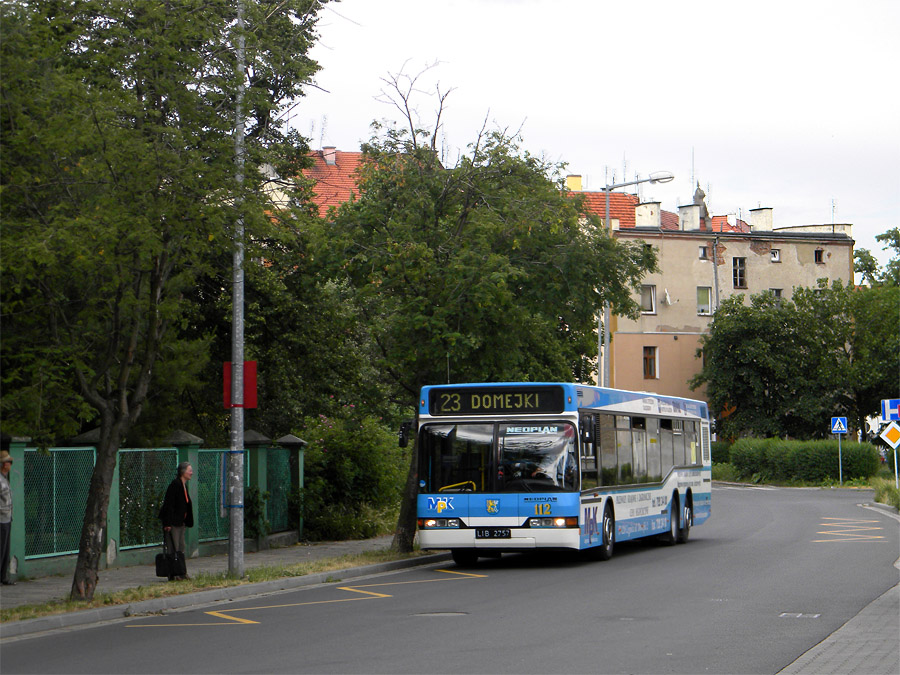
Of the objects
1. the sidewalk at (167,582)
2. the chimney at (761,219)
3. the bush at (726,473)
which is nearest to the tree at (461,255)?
the sidewalk at (167,582)

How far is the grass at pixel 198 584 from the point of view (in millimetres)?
13047

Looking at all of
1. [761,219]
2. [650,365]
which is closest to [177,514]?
[650,365]

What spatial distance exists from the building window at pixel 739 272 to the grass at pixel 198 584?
53.7 m

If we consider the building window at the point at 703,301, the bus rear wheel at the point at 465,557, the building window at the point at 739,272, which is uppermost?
the building window at the point at 739,272

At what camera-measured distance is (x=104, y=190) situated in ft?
43.2

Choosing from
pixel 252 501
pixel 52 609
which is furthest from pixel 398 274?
pixel 52 609

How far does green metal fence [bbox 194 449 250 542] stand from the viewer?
2108 cm

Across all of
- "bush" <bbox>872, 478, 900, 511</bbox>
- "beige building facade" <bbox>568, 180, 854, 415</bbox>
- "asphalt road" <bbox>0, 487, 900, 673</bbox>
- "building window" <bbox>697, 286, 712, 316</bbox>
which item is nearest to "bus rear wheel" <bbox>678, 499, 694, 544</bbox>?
"asphalt road" <bbox>0, 487, 900, 673</bbox>

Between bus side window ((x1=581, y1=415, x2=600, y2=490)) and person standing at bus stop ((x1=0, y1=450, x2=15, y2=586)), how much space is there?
27.2ft

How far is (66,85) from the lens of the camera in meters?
12.6

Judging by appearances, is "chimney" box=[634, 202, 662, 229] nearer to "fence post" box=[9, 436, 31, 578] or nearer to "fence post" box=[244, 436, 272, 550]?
"fence post" box=[244, 436, 272, 550]

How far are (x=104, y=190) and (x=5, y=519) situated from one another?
16.5ft

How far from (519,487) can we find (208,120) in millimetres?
7644

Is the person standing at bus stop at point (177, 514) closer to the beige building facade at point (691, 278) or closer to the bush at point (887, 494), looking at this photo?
the bush at point (887, 494)
